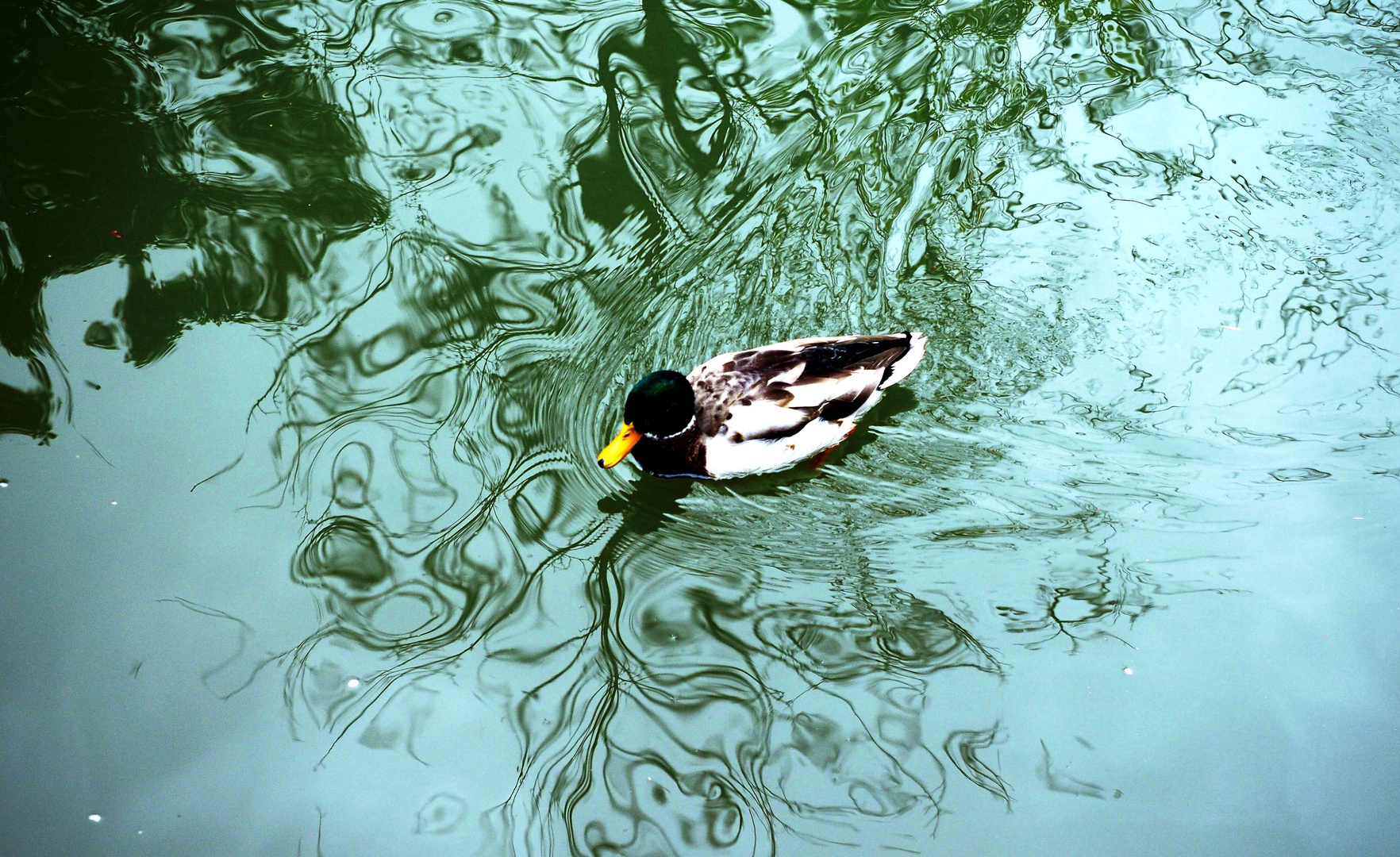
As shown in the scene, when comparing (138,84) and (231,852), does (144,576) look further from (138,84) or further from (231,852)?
(138,84)

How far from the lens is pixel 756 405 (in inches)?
177

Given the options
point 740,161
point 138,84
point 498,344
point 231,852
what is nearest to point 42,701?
point 231,852

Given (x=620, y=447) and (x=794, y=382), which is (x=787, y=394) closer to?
(x=794, y=382)

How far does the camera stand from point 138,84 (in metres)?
5.97

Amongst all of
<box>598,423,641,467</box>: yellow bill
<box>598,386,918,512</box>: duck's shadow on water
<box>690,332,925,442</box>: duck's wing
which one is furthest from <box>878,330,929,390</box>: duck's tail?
<box>598,423,641,467</box>: yellow bill

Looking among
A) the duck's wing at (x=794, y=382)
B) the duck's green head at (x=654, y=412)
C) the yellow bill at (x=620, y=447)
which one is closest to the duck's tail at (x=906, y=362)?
the duck's wing at (x=794, y=382)

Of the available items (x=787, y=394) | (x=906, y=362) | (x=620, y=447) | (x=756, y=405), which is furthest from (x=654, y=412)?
(x=906, y=362)

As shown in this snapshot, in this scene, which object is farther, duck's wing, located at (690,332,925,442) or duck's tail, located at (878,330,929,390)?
duck's tail, located at (878,330,929,390)

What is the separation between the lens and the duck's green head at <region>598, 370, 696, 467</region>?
14.4 ft

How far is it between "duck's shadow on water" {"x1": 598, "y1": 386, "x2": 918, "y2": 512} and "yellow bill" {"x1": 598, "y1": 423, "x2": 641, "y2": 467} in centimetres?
24

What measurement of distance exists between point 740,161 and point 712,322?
1.23m

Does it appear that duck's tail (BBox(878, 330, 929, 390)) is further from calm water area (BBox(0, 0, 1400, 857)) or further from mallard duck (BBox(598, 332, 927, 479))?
calm water area (BBox(0, 0, 1400, 857))

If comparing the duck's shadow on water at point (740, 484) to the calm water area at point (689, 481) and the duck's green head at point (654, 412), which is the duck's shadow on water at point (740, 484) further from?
the duck's green head at point (654, 412)

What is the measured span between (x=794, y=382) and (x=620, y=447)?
848mm
